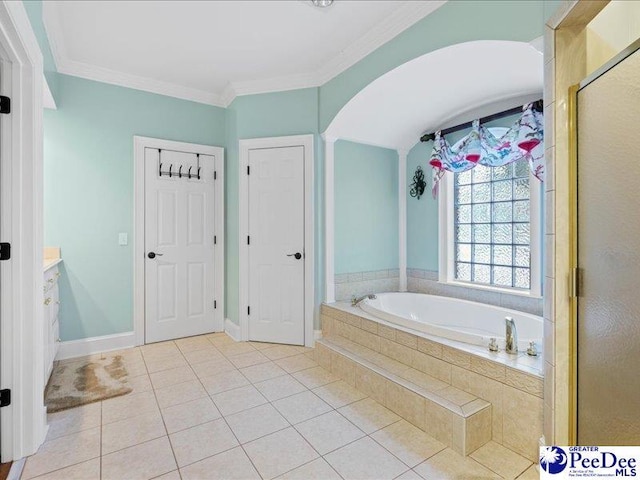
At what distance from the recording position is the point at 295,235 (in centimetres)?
331

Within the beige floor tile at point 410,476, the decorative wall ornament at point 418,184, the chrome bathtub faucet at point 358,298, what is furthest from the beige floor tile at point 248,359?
the decorative wall ornament at point 418,184

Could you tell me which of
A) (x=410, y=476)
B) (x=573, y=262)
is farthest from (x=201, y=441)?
(x=573, y=262)

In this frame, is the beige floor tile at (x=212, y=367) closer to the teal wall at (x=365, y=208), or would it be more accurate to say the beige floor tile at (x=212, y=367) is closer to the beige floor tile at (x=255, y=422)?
the beige floor tile at (x=255, y=422)

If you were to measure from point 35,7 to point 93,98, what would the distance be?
131 centimetres

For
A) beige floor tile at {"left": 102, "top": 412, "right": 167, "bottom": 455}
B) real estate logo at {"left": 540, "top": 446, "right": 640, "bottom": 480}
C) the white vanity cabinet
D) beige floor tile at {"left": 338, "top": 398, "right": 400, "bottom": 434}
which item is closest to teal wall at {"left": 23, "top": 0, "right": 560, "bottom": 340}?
the white vanity cabinet

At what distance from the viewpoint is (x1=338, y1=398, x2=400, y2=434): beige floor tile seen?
1.95m

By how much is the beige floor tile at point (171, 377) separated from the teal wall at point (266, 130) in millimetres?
863

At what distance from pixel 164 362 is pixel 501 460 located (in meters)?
2.55

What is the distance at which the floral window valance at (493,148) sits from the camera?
2.53 metres

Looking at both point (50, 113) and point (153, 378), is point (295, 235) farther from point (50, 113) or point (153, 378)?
point (50, 113)

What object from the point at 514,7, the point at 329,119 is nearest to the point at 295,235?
the point at 329,119

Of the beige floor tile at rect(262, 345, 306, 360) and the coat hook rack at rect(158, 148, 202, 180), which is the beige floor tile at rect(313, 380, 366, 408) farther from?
the coat hook rack at rect(158, 148, 202, 180)

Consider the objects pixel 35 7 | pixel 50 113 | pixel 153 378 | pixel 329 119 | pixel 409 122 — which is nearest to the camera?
pixel 35 7

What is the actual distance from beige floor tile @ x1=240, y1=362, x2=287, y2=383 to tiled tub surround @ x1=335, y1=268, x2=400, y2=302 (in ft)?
3.03
